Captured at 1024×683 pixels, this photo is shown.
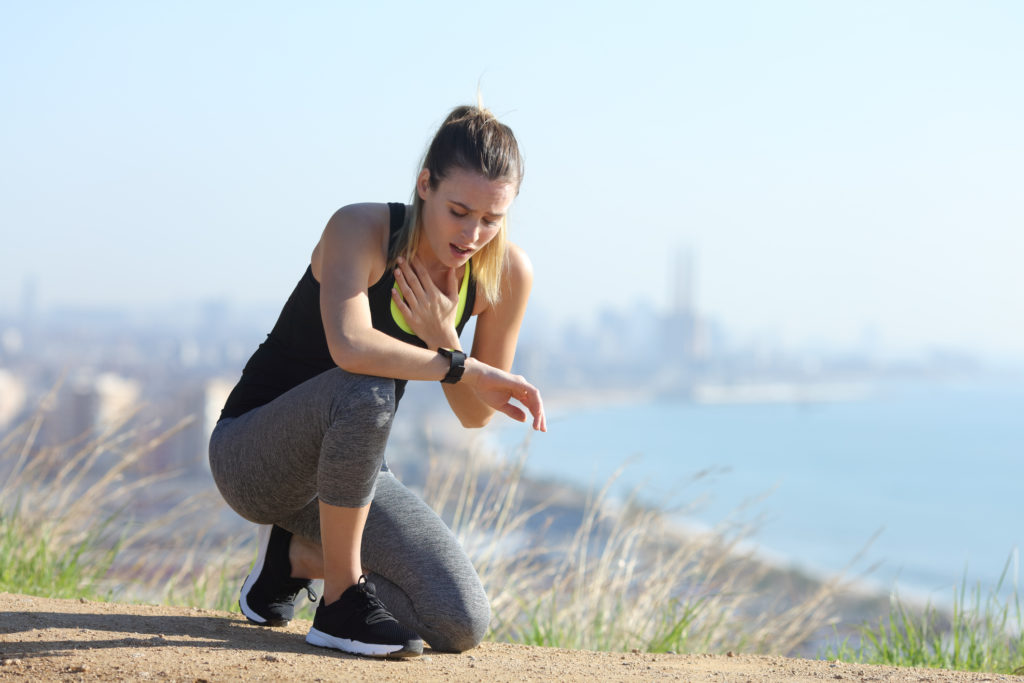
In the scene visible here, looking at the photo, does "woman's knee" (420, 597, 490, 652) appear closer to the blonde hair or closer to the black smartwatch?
the black smartwatch

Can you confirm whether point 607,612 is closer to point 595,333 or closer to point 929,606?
point 929,606

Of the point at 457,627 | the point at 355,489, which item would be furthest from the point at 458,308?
the point at 457,627

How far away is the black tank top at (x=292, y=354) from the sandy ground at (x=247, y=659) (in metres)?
0.51

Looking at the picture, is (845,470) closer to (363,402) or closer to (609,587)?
(609,587)

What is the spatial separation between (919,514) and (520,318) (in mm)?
44943

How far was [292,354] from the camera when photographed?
216 cm

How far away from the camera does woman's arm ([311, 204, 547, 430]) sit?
72.0 inches

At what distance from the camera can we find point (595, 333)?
104625 mm

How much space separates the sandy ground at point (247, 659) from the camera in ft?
5.32

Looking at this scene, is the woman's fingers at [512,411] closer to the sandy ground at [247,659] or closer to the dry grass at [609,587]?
the sandy ground at [247,659]

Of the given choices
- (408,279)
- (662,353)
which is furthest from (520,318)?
(662,353)

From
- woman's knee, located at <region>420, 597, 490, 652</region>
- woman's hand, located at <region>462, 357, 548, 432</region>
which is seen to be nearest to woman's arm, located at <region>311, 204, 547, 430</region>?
woman's hand, located at <region>462, 357, 548, 432</region>

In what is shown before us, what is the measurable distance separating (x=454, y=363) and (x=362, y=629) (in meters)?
0.57

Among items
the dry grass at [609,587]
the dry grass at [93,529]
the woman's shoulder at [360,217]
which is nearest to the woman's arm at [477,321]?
the woman's shoulder at [360,217]
